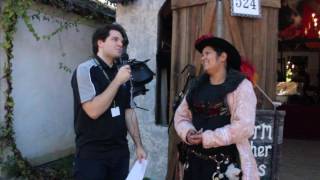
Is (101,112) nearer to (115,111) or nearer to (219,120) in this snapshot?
(115,111)

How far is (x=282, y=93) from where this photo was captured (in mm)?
13172

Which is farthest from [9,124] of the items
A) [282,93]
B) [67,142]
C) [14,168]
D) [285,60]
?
[285,60]

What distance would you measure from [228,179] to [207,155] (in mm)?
228

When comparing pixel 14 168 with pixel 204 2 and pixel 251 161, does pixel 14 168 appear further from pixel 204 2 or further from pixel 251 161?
pixel 251 161

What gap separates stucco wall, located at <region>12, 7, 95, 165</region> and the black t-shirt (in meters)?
4.14

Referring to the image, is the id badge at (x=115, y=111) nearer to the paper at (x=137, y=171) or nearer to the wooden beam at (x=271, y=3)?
the paper at (x=137, y=171)

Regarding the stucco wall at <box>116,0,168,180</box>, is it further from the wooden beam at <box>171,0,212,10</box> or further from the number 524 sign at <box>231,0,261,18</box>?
the number 524 sign at <box>231,0,261,18</box>

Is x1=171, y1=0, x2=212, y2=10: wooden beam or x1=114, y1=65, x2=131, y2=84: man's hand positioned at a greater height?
x1=171, y1=0, x2=212, y2=10: wooden beam

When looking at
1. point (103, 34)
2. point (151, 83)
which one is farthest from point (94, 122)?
point (151, 83)

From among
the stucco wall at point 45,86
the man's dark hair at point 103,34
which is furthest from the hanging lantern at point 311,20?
the man's dark hair at point 103,34

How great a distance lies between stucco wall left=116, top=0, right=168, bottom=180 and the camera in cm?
667

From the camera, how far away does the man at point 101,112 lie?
370cm

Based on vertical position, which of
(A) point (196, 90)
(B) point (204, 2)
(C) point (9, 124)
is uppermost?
(B) point (204, 2)

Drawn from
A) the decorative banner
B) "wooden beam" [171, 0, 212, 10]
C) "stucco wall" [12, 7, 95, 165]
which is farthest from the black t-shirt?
"stucco wall" [12, 7, 95, 165]
